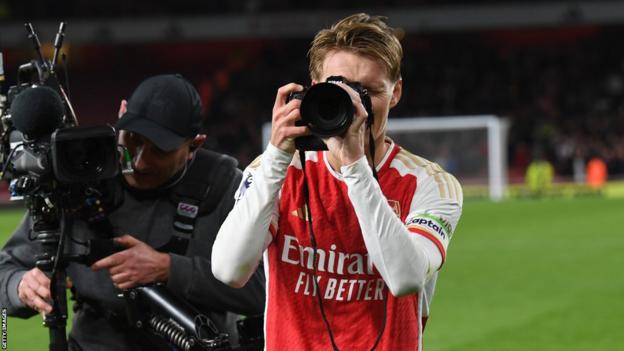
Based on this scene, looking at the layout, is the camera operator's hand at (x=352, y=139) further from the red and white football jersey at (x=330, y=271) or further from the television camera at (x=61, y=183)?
the television camera at (x=61, y=183)

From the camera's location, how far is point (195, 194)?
3588 millimetres

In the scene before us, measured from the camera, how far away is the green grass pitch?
7723 mm

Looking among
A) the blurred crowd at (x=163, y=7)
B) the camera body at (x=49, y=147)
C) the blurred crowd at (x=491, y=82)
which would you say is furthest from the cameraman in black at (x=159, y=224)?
the blurred crowd at (x=163, y=7)

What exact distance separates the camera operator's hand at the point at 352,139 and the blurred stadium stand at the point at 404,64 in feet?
93.0

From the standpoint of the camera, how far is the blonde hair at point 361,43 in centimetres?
276

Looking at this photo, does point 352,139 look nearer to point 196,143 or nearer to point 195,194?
point 195,194

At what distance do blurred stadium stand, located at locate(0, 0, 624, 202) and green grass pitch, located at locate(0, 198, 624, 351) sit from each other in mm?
15206

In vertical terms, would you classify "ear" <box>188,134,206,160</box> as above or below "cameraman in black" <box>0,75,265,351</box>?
above

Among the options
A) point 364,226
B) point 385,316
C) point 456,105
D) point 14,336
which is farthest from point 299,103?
point 456,105

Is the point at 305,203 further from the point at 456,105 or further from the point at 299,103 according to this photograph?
the point at 456,105

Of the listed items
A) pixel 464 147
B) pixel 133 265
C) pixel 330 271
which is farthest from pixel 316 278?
pixel 464 147

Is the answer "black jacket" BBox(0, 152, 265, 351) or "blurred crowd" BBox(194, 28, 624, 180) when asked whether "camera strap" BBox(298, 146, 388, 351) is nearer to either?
"black jacket" BBox(0, 152, 265, 351)

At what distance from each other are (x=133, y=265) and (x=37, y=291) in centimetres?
27

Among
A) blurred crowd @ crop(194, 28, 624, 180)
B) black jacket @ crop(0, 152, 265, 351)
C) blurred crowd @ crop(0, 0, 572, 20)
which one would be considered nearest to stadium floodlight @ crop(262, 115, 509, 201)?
blurred crowd @ crop(194, 28, 624, 180)
